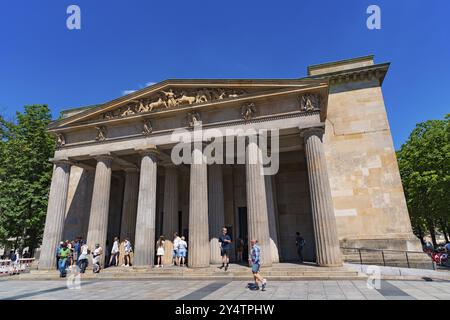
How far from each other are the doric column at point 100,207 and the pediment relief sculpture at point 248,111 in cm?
952

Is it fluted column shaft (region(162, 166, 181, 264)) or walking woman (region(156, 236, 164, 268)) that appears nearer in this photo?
walking woman (region(156, 236, 164, 268))

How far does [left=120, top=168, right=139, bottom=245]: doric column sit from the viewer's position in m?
19.7

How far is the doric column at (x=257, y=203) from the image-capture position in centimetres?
1370

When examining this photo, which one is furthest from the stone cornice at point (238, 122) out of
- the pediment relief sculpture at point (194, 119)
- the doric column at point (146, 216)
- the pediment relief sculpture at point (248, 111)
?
the doric column at point (146, 216)

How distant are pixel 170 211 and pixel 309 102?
11.8 m

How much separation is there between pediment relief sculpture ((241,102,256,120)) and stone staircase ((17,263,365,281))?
27.0 ft

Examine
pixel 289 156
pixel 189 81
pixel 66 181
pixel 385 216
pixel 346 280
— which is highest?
pixel 189 81

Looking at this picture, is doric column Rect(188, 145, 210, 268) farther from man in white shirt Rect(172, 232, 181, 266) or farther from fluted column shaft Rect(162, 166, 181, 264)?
A: fluted column shaft Rect(162, 166, 181, 264)

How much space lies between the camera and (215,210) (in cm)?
1755

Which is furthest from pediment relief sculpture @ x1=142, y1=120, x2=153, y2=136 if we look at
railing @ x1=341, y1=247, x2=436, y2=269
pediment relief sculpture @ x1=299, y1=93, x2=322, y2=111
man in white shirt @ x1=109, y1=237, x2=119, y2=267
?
railing @ x1=341, y1=247, x2=436, y2=269
